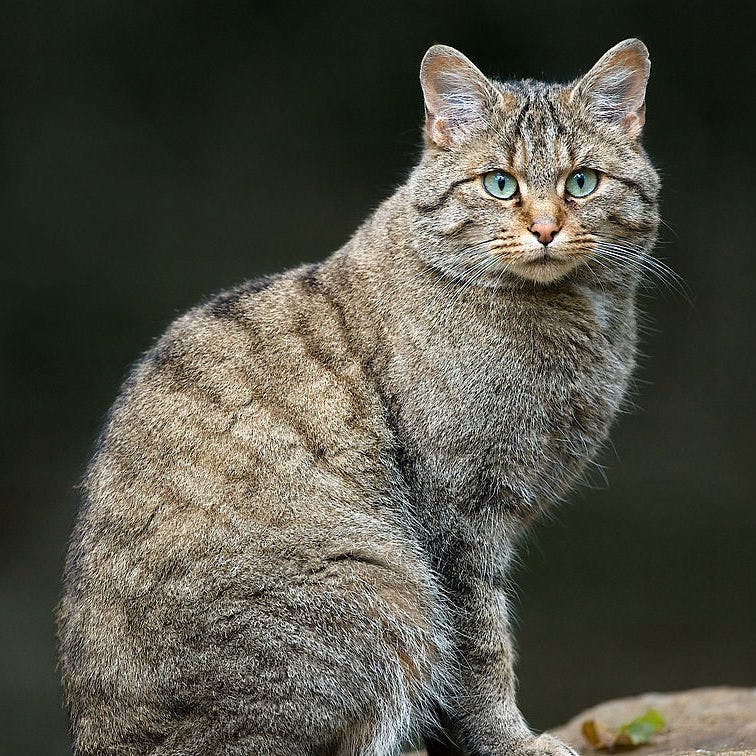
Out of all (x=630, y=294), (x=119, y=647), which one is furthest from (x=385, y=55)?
(x=119, y=647)

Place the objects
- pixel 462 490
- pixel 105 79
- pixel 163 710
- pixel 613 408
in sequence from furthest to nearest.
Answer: pixel 105 79
pixel 613 408
pixel 462 490
pixel 163 710

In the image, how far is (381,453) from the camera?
17.0ft

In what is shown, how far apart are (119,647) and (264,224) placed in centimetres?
512

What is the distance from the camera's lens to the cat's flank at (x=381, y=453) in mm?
4719

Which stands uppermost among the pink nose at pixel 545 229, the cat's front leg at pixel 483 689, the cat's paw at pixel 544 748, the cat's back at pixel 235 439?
the pink nose at pixel 545 229

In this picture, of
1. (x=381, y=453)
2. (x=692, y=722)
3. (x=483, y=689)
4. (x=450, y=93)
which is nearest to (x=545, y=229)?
(x=450, y=93)

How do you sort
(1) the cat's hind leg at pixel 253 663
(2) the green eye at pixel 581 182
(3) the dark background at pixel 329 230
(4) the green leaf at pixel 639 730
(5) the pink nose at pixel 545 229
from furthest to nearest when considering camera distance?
(3) the dark background at pixel 329 230
(4) the green leaf at pixel 639 730
(2) the green eye at pixel 581 182
(5) the pink nose at pixel 545 229
(1) the cat's hind leg at pixel 253 663

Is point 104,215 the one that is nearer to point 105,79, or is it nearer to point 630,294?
point 105,79

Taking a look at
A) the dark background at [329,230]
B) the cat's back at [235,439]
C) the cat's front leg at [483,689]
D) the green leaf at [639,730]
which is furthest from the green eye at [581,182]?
the dark background at [329,230]

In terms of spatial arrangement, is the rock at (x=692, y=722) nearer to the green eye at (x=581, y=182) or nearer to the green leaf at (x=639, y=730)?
the green leaf at (x=639, y=730)

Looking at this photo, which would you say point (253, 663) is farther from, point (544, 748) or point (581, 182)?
point (581, 182)

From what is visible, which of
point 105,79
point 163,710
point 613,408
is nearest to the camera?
point 163,710

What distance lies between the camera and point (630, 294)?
560 centimetres

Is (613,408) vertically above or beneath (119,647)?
above
